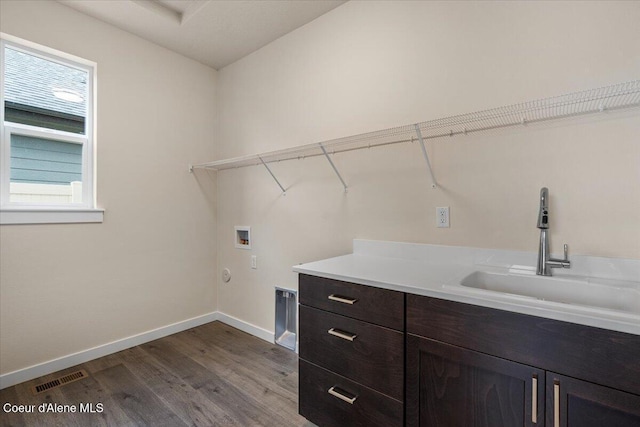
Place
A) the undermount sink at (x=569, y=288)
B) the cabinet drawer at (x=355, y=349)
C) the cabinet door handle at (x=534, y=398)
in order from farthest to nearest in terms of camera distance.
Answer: the cabinet drawer at (x=355, y=349)
the undermount sink at (x=569, y=288)
the cabinet door handle at (x=534, y=398)

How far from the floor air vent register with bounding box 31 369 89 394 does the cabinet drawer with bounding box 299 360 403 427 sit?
1628mm

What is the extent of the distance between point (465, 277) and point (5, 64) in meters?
3.06

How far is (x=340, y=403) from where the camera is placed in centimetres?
134

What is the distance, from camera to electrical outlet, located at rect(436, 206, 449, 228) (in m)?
1.65

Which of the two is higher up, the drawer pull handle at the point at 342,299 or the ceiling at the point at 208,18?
the ceiling at the point at 208,18

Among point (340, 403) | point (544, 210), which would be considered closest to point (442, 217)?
point (544, 210)

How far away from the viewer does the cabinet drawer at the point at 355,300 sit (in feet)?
3.90

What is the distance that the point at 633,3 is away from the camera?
3.95 ft

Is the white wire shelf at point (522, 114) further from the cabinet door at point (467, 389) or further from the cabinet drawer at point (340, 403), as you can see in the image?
the cabinet drawer at point (340, 403)

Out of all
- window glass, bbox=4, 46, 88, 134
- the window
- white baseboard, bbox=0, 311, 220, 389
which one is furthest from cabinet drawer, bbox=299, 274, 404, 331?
window glass, bbox=4, 46, 88, 134

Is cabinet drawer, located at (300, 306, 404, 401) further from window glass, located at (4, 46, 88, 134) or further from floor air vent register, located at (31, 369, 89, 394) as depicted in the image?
window glass, located at (4, 46, 88, 134)

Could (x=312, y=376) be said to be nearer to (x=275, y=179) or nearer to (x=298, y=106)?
(x=275, y=179)

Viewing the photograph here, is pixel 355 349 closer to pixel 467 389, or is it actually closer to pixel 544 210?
pixel 467 389

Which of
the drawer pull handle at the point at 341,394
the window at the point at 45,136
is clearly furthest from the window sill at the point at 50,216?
the drawer pull handle at the point at 341,394
